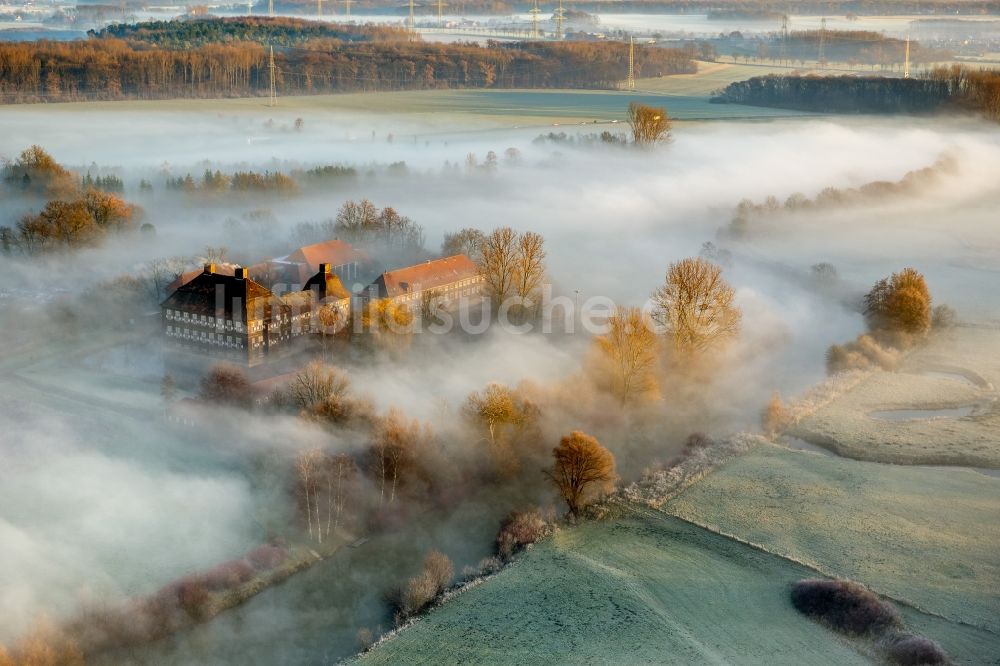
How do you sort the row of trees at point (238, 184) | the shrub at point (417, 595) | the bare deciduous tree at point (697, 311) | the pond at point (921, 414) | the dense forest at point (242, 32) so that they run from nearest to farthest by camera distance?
the shrub at point (417, 595) → the pond at point (921, 414) → the bare deciduous tree at point (697, 311) → the row of trees at point (238, 184) → the dense forest at point (242, 32)

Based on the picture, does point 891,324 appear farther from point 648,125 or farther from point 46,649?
point 648,125

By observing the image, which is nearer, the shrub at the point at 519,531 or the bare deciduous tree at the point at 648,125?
the shrub at the point at 519,531

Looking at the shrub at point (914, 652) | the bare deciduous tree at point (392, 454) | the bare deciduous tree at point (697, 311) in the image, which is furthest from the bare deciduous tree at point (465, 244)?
the shrub at point (914, 652)

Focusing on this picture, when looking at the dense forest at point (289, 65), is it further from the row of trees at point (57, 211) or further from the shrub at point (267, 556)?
the shrub at point (267, 556)

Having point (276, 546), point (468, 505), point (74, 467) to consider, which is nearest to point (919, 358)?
point (468, 505)

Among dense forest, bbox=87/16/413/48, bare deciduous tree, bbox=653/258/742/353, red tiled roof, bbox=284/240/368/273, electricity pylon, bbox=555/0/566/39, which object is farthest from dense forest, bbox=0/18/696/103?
bare deciduous tree, bbox=653/258/742/353

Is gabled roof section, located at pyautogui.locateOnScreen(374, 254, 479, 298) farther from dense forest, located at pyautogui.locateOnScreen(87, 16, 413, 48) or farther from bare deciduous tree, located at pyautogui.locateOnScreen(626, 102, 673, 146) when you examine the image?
dense forest, located at pyautogui.locateOnScreen(87, 16, 413, 48)
